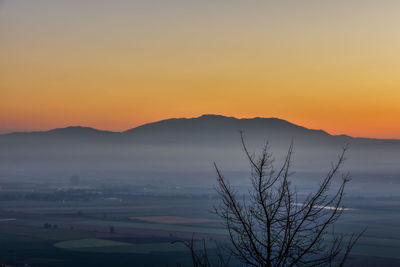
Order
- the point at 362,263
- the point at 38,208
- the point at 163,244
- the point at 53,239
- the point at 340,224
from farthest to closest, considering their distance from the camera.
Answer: the point at 38,208 → the point at 340,224 → the point at 53,239 → the point at 163,244 → the point at 362,263

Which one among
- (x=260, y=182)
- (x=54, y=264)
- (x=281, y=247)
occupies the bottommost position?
(x=54, y=264)

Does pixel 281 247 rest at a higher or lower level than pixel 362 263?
higher

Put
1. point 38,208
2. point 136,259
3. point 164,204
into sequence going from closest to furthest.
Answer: point 136,259 → point 38,208 → point 164,204

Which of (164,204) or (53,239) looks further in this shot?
(164,204)

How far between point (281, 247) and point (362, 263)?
51.5 metres

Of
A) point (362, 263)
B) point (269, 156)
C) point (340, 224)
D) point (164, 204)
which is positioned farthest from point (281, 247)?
point (164, 204)

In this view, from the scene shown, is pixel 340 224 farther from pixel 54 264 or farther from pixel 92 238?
pixel 54 264

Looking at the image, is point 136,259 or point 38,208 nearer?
point 136,259

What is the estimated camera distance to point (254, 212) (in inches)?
288

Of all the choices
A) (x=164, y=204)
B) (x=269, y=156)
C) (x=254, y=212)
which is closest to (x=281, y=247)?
(x=254, y=212)

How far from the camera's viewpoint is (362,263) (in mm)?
55750

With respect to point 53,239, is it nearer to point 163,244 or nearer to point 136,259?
point 163,244

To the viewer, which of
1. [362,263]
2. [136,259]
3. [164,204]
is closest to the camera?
[362,263]

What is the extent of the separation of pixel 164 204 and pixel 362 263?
80997 millimetres
